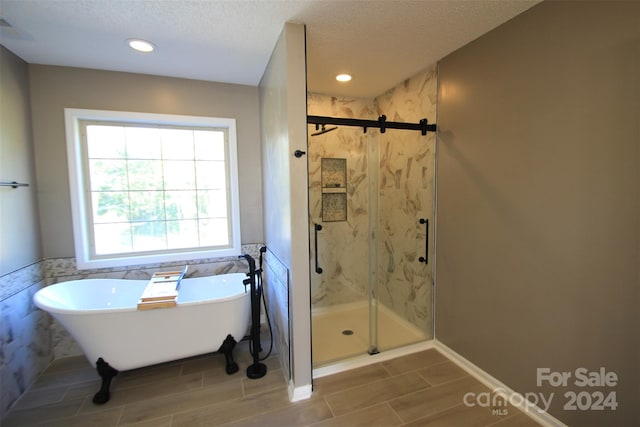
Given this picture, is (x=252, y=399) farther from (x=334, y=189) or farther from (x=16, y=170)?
(x=16, y=170)

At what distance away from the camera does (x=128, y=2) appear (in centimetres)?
157

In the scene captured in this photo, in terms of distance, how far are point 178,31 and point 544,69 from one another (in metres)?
2.28

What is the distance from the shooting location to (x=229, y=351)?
7.49 feet

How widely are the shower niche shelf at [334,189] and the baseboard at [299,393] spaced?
Answer: 1675 mm

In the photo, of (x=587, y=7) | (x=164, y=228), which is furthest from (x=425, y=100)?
(x=164, y=228)

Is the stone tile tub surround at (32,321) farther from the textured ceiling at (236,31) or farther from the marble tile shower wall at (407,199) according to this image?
the marble tile shower wall at (407,199)

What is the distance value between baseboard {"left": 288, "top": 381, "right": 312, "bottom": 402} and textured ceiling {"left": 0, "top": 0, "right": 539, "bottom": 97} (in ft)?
8.03

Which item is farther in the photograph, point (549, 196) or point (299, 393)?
point (299, 393)

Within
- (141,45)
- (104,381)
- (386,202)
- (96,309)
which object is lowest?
(104,381)

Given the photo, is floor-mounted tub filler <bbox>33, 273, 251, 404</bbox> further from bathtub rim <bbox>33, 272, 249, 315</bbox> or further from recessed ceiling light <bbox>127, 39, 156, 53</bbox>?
recessed ceiling light <bbox>127, 39, 156, 53</bbox>

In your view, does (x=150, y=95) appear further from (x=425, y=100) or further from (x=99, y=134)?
(x=425, y=100)

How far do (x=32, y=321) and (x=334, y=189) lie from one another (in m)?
2.85

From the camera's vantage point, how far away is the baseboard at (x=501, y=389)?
1.70 metres

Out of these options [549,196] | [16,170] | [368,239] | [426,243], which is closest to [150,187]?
[16,170]
